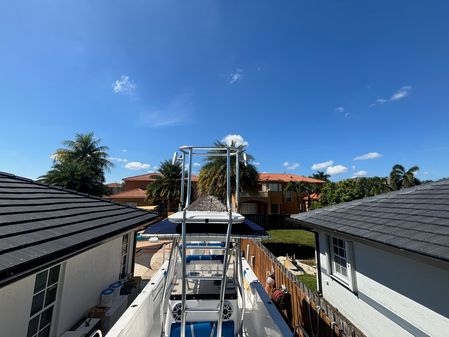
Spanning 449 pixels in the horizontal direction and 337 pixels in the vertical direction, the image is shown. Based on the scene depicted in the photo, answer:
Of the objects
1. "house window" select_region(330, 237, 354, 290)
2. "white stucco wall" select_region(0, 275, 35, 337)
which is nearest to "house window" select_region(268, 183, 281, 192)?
"house window" select_region(330, 237, 354, 290)

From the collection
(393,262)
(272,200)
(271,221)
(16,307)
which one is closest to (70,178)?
(16,307)

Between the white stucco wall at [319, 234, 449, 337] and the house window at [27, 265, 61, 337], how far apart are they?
7.24m

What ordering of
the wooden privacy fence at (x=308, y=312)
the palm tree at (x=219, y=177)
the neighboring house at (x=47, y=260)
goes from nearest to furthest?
the neighboring house at (x=47, y=260)
the wooden privacy fence at (x=308, y=312)
the palm tree at (x=219, y=177)

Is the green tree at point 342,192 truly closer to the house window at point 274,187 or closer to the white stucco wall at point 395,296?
the house window at point 274,187

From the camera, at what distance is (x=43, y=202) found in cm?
559

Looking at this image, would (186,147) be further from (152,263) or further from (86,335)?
(152,263)

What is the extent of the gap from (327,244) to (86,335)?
25.2 ft

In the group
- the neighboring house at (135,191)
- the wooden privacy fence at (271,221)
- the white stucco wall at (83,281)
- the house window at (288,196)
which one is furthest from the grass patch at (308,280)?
the house window at (288,196)

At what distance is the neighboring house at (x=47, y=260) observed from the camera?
118 inches

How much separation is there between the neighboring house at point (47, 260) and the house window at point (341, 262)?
6708mm

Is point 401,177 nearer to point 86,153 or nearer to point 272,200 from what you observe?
point 272,200

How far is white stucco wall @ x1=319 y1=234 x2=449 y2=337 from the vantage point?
13.3 ft

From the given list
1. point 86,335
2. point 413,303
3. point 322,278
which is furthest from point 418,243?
point 86,335

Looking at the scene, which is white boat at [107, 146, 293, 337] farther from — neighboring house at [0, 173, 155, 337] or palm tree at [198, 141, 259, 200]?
palm tree at [198, 141, 259, 200]
